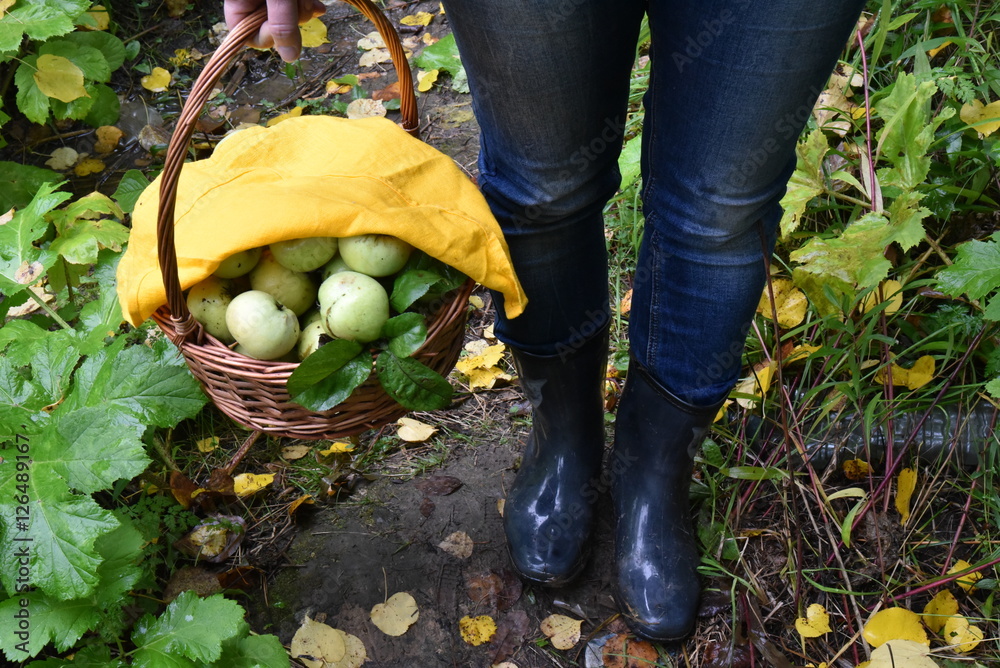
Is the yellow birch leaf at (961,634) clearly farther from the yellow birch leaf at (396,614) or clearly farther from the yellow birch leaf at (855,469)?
the yellow birch leaf at (396,614)

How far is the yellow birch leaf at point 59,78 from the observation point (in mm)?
2362

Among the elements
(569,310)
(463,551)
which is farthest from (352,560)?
(569,310)

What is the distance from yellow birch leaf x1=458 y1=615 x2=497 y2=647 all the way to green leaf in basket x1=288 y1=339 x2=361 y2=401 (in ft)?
2.21

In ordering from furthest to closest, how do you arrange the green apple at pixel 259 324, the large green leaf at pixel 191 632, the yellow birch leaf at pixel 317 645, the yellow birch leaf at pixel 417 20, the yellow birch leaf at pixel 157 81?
Answer: the yellow birch leaf at pixel 417 20, the yellow birch leaf at pixel 157 81, the yellow birch leaf at pixel 317 645, the large green leaf at pixel 191 632, the green apple at pixel 259 324

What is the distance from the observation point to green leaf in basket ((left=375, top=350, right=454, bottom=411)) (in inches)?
43.0

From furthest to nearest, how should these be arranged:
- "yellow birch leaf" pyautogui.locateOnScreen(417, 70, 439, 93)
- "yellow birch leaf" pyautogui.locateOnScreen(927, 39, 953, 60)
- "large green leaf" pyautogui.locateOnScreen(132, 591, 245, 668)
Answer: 1. "yellow birch leaf" pyautogui.locateOnScreen(417, 70, 439, 93)
2. "yellow birch leaf" pyautogui.locateOnScreen(927, 39, 953, 60)
3. "large green leaf" pyautogui.locateOnScreen(132, 591, 245, 668)

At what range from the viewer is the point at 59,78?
238 centimetres

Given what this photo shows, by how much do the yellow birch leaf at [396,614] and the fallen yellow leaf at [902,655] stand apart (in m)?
0.82

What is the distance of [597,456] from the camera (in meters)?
1.57

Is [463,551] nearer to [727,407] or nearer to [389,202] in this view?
[727,407]

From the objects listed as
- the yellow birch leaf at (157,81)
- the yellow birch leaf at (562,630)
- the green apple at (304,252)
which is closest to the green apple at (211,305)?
the green apple at (304,252)

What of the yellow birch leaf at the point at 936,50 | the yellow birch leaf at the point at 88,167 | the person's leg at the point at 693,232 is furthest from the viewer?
the yellow birch leaf at the point at 88,167

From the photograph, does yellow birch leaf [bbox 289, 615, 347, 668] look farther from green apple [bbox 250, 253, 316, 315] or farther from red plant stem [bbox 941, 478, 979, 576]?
red plant stem [bbox 941, 478, 979, 576]

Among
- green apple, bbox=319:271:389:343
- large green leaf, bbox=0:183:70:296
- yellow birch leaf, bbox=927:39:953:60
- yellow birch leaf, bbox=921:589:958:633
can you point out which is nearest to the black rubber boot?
yellow birch leaf, bbox=921:589:958:633
